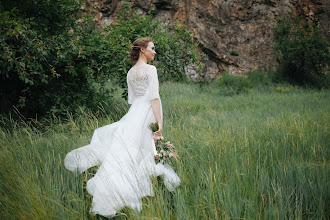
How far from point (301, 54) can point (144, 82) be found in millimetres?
14149

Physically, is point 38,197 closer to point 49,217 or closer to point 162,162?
point 49,217

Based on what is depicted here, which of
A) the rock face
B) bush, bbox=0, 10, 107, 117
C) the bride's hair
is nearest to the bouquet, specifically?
the bride's hair

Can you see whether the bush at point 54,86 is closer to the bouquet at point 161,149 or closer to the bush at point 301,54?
the bouquet at point 161,149

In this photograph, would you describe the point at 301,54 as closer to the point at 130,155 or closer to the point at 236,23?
the point at 236,23

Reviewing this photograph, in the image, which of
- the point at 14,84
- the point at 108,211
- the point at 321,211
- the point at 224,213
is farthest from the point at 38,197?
the point at 14,84

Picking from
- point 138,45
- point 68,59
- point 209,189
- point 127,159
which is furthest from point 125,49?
point 209,189

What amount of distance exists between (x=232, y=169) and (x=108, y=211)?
1.28 m

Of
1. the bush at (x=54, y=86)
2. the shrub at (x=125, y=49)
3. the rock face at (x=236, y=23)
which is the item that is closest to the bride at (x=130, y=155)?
the shrub at (x=125, y=49)

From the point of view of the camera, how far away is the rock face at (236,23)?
15195mm

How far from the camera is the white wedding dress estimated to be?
214cm

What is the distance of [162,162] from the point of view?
2709 mm

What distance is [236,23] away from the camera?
16.4 m

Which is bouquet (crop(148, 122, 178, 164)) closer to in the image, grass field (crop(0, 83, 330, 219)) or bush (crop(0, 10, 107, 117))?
grass field (crop(0, 83, 330, 219))

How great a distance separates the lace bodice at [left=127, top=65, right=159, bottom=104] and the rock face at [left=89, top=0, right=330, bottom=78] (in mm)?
12771
